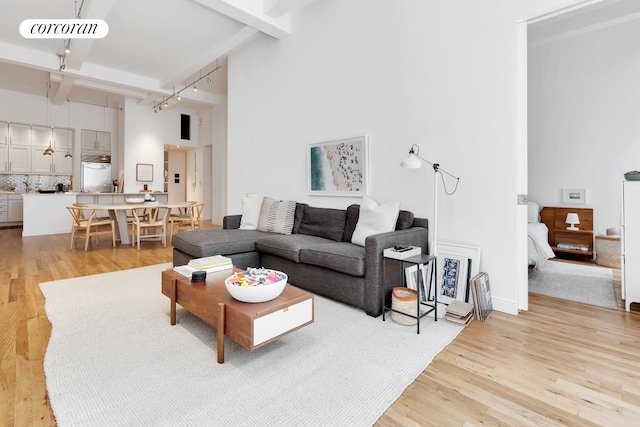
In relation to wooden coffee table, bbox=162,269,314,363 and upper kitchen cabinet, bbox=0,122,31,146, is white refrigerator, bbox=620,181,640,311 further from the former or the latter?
upper kitchen cabinet, bbox=0,122,31,146

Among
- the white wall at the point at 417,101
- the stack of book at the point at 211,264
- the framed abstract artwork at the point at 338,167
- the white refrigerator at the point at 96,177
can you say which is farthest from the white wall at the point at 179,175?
the stack of book at the point at 211,264

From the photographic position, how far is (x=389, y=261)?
→ 2.63 metres

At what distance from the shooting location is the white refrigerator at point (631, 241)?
260 centimetres

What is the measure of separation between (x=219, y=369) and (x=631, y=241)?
3290 millimetres

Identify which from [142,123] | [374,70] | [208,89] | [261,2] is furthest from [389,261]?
[142,123]

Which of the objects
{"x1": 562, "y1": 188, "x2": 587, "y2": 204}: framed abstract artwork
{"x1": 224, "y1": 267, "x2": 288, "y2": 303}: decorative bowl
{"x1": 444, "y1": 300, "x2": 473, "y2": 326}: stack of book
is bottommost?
{"x1": 444, "y1": 300, "x2": 473, "y2": 326}: stack of book

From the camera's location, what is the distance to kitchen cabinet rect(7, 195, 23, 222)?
7.91 m

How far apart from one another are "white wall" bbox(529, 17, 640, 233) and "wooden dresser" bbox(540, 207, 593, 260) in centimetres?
13

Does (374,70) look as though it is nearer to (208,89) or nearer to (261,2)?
(261,2)

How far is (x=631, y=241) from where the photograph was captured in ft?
Result: 8.59

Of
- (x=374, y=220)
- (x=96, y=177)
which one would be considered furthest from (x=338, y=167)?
(x=96, y=177)

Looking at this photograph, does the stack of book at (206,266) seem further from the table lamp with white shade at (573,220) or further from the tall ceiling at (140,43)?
the table lamp with white shade at (573,220)

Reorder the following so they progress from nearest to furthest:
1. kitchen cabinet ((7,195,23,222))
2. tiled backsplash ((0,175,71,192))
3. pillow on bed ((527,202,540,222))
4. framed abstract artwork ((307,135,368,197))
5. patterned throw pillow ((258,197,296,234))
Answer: framed abstract artwork ((307,135,368,197)), patterned throw pillow ((258,197,296,234)), pillow on bed ((527,202,540,222)), kitchen cabinet ((7,195,23,222)), tiled backsplash ((0,175,71,192))

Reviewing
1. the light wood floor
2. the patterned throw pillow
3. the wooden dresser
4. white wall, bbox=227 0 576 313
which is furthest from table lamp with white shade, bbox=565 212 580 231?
the patterned throw pillow
